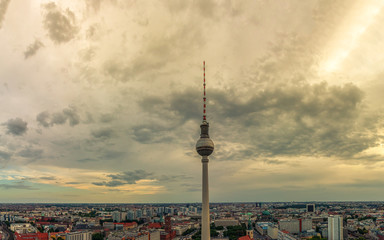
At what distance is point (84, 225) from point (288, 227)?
10844 cm

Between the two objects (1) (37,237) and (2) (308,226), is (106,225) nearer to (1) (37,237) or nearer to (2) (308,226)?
(1) (37,237)

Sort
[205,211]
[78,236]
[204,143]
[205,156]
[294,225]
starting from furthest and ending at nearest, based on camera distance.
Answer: [294,225] < [78,236] < [205,156] < [204,143] < [205,211]

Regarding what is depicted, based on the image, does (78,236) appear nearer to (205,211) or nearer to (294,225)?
(205,211)

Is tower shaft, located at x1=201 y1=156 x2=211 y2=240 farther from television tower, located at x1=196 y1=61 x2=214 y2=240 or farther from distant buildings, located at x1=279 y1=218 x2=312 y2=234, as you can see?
distant buildings, located at x1=279 y1=218 x2=312 y2=234

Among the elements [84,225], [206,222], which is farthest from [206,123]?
[84,225]

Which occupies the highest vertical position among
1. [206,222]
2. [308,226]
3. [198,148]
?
[198,148]

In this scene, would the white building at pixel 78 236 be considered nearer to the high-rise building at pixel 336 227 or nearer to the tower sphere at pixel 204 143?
the tower sphere at pixel 204 143

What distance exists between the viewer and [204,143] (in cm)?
7888

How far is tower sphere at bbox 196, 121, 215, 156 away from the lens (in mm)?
78875

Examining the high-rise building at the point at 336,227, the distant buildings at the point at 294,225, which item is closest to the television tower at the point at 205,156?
the high-rise building at the point at 336,227

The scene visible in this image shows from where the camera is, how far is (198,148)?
262 ft

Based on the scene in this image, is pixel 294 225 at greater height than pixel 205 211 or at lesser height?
lesser

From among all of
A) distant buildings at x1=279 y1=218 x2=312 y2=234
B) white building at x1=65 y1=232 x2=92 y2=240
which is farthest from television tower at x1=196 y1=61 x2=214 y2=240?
distant buildings at x1=279 y1=218 x2=312 y2=234

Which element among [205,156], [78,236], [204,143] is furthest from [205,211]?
[78,236]
